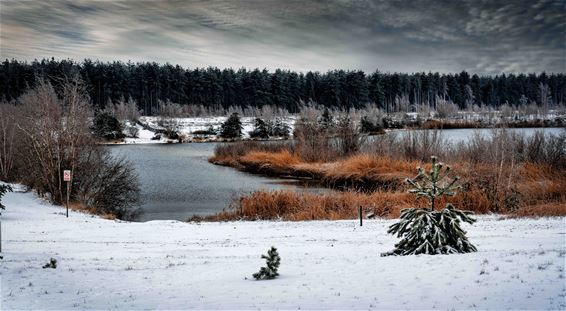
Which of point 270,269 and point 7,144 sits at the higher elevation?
point 7,144

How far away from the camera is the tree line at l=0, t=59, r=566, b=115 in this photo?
10369 centimetres

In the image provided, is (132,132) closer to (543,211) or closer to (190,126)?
(190,126)

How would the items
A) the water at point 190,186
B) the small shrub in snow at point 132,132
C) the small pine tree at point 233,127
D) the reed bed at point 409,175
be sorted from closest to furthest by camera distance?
the reed bed at point 409,175, the water at point 190,186, the small pine tree at point 233,127, the small shrub in snow at point 132,132

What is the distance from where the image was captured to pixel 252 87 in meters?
113

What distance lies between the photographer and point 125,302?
6.27 metres

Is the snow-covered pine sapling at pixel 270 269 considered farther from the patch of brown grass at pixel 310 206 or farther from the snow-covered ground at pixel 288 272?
the patch of brown grass at pixel 310 206

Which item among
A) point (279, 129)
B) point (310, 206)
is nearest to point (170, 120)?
point (279, 129)

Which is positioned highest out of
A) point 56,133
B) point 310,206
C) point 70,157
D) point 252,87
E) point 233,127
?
point 252,87

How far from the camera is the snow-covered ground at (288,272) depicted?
5945 millimetres

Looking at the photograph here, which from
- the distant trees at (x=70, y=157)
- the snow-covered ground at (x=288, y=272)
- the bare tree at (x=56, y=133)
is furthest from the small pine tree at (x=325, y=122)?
the snow-covered ground at (x=288, y=272)

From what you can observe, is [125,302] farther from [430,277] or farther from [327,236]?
[327,236]

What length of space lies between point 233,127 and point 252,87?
1710 inches

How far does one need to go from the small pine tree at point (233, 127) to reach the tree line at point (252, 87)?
3155 cm

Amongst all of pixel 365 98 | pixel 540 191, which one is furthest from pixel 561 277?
pixel 365 98
